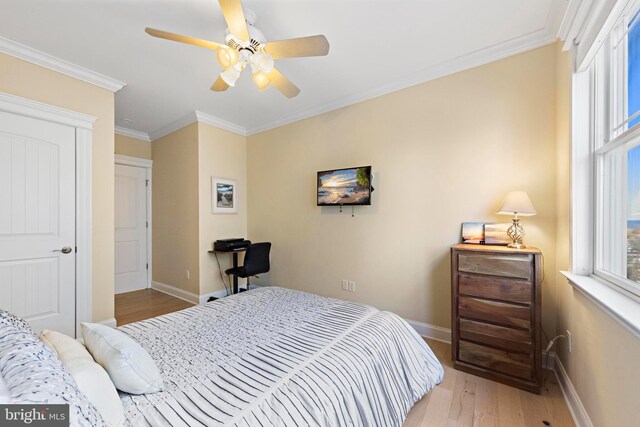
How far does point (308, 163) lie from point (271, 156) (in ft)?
2.38

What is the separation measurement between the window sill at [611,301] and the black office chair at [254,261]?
294cm

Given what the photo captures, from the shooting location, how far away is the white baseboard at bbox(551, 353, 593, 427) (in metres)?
1.42

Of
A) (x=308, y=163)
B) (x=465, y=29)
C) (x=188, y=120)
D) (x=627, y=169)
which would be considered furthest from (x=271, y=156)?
(x=627, y=169)

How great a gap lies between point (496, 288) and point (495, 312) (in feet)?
0.58

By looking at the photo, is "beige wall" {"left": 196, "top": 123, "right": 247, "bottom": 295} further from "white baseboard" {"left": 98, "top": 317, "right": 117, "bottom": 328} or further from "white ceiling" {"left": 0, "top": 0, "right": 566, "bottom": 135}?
"white baseboard" {"left": 98, "top": 317, "right": 117, "bottom": 328}

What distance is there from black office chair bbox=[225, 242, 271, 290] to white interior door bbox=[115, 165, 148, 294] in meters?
2.00

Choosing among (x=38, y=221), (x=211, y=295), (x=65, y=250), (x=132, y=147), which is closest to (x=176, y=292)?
(x=211, y=295)

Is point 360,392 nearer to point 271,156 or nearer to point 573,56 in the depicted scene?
point 573,56

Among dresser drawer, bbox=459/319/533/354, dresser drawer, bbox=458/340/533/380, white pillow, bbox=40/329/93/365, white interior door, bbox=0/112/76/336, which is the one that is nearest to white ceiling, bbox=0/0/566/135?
white interior door, bbox=0/112/76/336

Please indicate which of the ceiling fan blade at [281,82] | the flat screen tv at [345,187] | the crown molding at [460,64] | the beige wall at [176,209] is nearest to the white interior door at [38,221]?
the beige wall at [176,209]

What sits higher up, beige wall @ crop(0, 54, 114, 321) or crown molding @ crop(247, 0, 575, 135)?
crown molding @ crop(247, 0, 575, 135)

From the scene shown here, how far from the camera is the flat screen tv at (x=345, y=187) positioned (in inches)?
112

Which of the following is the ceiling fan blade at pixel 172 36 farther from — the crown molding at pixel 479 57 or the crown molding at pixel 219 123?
the crown molding at pixel 219 123

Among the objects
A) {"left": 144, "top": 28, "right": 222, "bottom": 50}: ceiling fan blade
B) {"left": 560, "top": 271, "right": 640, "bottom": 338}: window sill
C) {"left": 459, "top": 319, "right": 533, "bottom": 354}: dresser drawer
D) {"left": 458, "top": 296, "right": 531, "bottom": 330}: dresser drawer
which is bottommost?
{"left": 459, "top": 319, "right": 533, "bottom": 354}: dresser drawer
